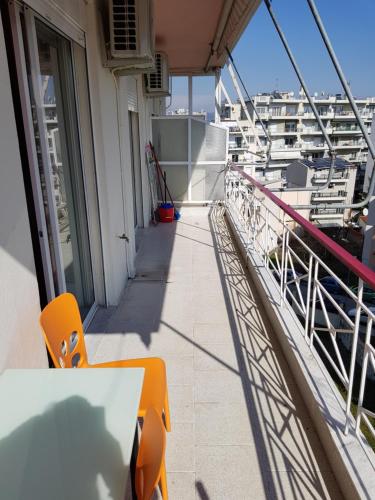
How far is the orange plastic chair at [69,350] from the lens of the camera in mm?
1474

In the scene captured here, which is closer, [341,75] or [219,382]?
[219,382]

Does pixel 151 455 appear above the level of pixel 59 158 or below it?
below

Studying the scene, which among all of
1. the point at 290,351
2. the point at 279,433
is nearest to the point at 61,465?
the point at 279,433

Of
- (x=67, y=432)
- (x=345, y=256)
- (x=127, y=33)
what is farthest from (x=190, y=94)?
(x=67, y=432)

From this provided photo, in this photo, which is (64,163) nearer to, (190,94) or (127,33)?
(127,33)

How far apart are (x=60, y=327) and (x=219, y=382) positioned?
103cm

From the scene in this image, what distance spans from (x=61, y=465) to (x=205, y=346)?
170cm

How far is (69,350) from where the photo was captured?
1652mm

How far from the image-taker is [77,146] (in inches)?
103

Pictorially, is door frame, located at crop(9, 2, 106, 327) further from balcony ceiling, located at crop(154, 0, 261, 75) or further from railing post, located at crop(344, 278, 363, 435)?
balcony ceiling, located at crop(154, 0, 261, 75)

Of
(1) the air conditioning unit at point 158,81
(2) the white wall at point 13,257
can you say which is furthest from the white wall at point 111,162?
(1) the air conditioning unit at point 158,81

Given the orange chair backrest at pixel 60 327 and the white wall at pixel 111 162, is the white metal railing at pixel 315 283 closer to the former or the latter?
the orange chair backrest at pixel 60 327

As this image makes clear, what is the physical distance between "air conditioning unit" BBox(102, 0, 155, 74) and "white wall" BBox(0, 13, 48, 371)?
5.05 ft

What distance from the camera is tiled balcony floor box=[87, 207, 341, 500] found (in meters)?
1.56
